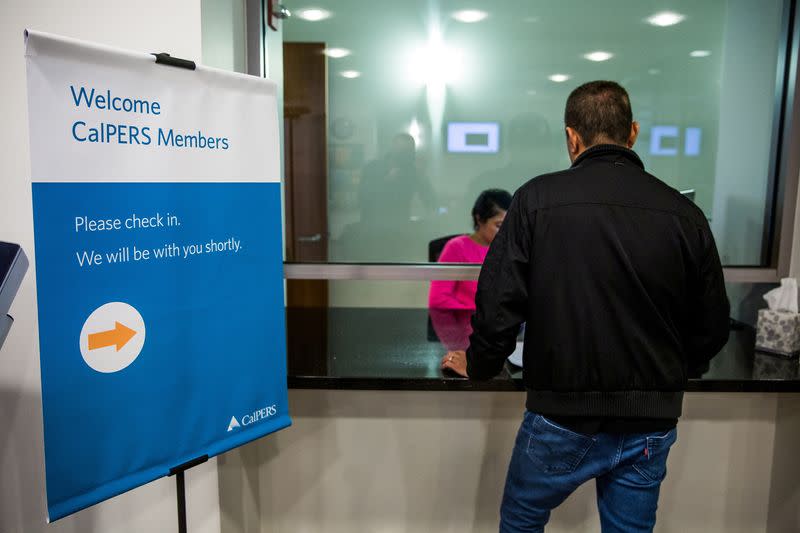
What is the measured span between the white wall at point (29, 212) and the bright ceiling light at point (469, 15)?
1.01 m

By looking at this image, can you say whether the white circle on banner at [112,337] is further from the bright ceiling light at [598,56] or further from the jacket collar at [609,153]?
the bright ceiling light at [598,56]

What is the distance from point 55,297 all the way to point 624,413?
1110mm

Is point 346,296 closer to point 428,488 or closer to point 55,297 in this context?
point 428,488

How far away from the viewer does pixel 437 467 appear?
1.93m

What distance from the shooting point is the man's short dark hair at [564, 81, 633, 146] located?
126 centimetres

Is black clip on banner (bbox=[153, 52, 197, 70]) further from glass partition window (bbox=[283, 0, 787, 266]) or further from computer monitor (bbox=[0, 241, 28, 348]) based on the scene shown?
glass partition window (bbox=[283, 0, 787, 266])

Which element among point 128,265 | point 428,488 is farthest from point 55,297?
point 428,488

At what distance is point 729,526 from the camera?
77.2 inches

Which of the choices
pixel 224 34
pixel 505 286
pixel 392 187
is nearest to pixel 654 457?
pixel 505 286

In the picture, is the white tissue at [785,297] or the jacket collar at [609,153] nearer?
the jacket collar at [609,153]

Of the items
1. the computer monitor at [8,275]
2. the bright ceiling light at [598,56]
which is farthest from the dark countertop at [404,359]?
the bright ceiling light at [598,56]

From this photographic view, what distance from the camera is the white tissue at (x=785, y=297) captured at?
1.83m

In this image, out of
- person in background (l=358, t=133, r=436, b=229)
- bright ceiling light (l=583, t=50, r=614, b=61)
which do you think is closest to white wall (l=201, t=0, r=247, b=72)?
person in background (l=358, t=133, r=436, b=229)

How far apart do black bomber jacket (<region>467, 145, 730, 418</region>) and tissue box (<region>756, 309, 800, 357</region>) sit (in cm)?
67
